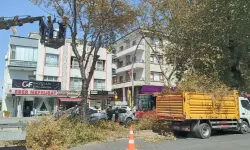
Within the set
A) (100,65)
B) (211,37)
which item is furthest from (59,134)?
(100,65)

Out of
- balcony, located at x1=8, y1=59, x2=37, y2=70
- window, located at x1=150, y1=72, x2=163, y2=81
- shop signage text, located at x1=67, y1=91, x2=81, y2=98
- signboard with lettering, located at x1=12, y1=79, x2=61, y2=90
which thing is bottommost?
shop signage text, located at x1=67, y1=91, x2=81, y2=98

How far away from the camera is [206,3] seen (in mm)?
19359

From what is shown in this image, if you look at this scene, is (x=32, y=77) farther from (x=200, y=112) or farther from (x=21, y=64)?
(x=200, y=112)

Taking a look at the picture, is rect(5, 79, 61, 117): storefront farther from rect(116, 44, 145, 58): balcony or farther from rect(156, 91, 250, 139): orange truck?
rect(156, 91, 250, 139): orange truck

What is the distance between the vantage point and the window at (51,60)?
135 feet

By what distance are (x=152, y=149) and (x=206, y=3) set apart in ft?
39.3

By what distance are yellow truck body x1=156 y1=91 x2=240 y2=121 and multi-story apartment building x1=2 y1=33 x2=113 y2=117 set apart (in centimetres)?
2529

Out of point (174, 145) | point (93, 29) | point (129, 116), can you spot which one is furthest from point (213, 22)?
point (129, 116)

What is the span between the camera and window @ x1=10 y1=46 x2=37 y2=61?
40541 mm

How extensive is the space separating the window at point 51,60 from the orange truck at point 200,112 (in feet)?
92.2

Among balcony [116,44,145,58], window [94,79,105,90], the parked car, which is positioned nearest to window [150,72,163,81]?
balcony [116,44,145,58]

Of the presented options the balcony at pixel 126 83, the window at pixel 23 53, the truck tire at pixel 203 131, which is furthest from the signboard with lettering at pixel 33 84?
the truck tire at pixel 203 131

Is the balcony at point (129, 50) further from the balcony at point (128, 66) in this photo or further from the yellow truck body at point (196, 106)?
the yellow truck body at point (196, 106)

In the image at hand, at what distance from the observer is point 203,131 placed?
14609 mm
